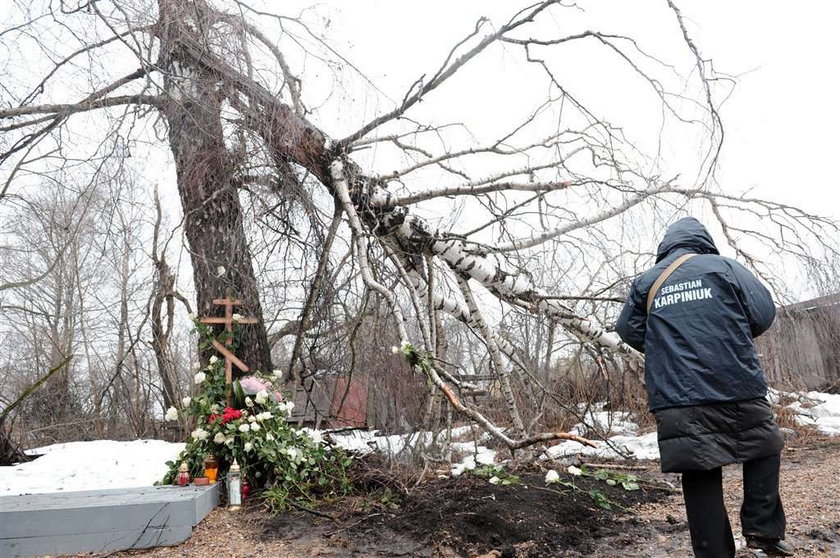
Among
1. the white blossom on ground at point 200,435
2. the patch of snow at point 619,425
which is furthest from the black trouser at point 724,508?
the patch of snow at point 619,425

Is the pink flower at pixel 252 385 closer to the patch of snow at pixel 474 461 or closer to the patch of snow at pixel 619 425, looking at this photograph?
the patch of snow at pixel 474 461

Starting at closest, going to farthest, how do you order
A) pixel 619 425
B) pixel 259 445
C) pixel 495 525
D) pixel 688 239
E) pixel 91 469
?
pixel 688 239
pixel 495 525
pixel 259 445
pixel 91 469
pixel 619 425

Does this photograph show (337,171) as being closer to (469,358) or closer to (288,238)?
(288,238)

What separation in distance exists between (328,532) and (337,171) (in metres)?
2.97

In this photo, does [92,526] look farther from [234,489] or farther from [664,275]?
[664,275]

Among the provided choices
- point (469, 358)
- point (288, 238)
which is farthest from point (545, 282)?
point (288, 238)

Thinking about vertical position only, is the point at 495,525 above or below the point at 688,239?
below

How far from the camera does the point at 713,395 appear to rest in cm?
232

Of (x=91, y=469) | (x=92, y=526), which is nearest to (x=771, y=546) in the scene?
(x=92, y=526)

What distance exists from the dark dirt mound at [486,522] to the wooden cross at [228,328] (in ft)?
4.67

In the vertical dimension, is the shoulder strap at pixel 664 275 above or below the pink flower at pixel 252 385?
above

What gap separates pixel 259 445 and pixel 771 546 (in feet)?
10.3

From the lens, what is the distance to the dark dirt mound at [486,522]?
295 centimetres

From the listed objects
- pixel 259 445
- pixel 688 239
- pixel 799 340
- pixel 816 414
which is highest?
pixel 688 239
